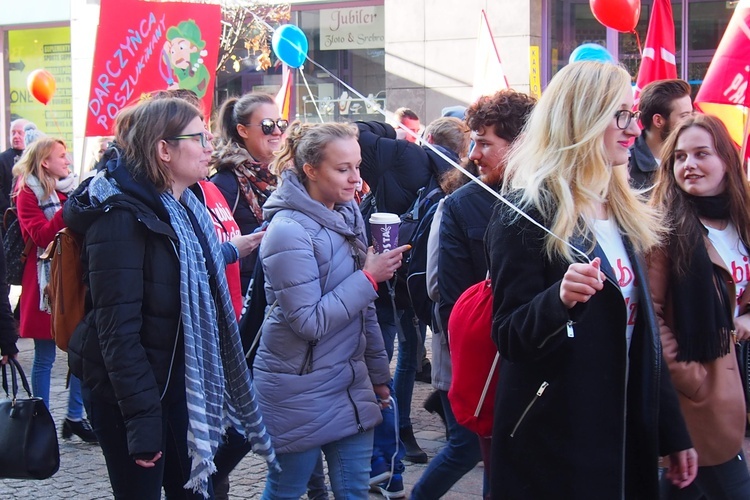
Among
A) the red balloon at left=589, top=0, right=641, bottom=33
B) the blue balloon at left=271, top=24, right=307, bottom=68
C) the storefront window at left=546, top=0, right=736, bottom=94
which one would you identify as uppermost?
the storefront window at left=546, top=0, right=736, bottom=94

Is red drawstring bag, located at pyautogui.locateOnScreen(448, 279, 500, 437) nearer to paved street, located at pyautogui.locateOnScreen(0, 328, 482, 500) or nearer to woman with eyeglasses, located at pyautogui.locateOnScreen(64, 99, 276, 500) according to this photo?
woman with eyeglasses, located at pyautogui.locateOnScreen(64, 99, 276, 500)

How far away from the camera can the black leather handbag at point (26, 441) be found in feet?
11.8

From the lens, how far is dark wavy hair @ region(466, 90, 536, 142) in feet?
11.9

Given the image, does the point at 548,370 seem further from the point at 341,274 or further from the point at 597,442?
the point at 341,274

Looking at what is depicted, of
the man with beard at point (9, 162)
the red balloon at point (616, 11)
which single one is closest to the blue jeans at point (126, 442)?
the red balloon at point (616, 11)

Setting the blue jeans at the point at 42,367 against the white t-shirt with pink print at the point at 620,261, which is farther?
the blue jeans at the point at 42,367

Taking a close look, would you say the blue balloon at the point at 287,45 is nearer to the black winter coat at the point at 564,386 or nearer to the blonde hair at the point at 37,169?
the blonde hair at the point at 37,169

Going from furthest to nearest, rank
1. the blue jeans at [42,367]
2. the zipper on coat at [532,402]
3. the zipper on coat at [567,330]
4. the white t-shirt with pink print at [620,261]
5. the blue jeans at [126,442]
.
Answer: the blue jeans at [42,367] < the blue jeans at [126,442] < the white t-shirt with pink print at [620,261] < the zipper on coat at [532,402] < the zipper on coat at [567,330]

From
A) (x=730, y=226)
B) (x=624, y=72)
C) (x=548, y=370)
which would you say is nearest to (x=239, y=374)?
(x=548, y=370)

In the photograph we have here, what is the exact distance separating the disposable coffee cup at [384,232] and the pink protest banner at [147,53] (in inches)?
101

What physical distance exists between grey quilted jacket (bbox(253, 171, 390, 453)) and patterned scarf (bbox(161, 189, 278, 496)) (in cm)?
13

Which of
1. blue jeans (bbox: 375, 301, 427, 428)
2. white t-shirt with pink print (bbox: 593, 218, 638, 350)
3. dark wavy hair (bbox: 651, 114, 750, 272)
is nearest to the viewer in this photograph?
white t-shirt with pink print (bbox: 593, 218, 638, 350)

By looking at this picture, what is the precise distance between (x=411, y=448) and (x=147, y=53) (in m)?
3.09

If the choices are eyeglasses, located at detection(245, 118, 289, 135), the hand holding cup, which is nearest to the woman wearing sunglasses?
eyeglasses, located at detection(245, 118, 289, 135)
